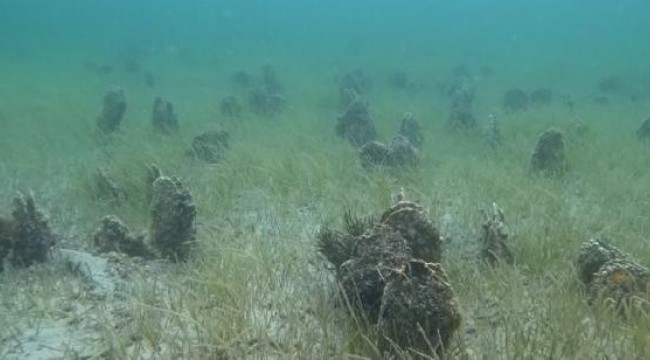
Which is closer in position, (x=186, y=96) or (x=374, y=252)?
(x=374, y=252)

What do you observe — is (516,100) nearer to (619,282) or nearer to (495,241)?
(495,241)

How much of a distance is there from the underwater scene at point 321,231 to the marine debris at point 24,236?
2 cm

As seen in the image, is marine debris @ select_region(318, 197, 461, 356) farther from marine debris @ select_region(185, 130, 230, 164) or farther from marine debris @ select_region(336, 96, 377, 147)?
marine debris @ select_region(336, 96, 377, 147)

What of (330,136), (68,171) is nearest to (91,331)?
(68,171)

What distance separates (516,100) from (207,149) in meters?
12.6

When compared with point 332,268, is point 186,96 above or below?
above

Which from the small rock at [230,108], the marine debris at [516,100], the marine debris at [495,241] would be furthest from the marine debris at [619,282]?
the marine debris at [516,100]

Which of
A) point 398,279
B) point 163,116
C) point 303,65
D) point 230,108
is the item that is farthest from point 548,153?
point 303,65

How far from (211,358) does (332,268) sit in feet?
4.96

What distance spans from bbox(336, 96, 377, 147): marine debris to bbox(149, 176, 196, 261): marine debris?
274 inches

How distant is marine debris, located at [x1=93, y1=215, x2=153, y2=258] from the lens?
21.1 ft

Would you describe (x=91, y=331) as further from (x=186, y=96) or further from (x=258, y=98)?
(x=186, y=96)

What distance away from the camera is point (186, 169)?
9875 millimetres

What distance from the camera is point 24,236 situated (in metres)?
6.02
